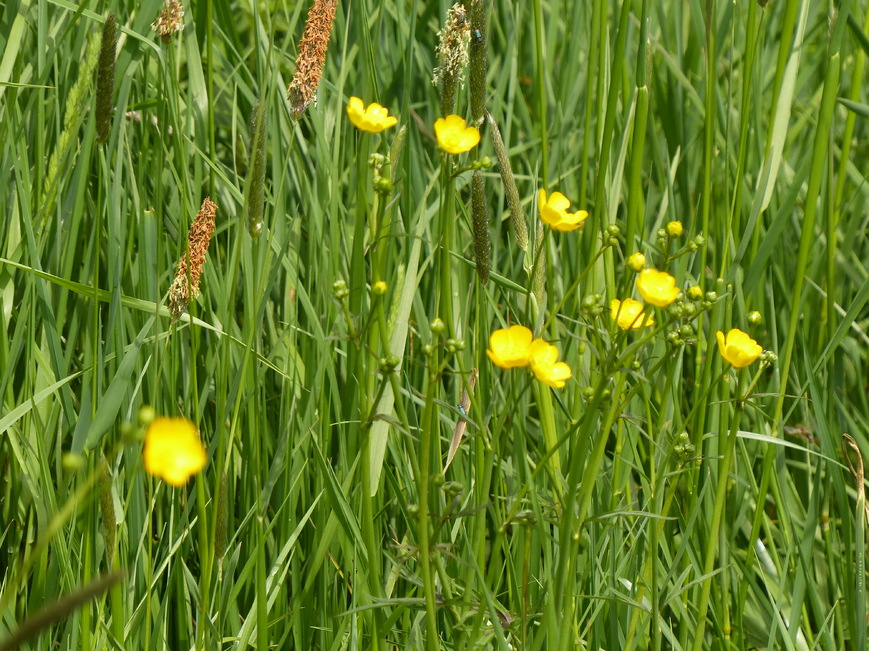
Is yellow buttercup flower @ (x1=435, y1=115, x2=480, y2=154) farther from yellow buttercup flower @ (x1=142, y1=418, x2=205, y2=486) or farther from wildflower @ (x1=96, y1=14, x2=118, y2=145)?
yellow buttercup flower @ (x1=142, y1=418, x2=205, y2=486)

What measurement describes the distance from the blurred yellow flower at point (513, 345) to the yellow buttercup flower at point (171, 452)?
37 cm

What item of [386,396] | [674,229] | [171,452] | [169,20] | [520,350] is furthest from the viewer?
[386,396]

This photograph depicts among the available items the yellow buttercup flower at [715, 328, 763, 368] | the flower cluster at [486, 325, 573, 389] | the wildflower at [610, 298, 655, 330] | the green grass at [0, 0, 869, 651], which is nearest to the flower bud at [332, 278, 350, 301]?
the green grass at [0, 0, 869, 651]

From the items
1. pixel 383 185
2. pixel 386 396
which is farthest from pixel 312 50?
pixel 386 396

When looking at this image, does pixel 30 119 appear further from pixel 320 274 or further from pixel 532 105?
pixel 532 105

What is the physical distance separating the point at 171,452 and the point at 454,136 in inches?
21.0

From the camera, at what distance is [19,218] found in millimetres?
1417

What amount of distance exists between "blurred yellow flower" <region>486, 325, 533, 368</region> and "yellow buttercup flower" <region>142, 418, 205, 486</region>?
0.37 metres

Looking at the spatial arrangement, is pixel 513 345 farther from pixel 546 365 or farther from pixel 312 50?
pixel 312 50

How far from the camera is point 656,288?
2.92ft

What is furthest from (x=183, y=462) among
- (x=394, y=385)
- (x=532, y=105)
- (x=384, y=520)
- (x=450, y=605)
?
(x=532, y=105)

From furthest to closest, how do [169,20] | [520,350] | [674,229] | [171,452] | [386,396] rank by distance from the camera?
[386,396]
[169,20]
[674,229]
[520,350]
[171,452]

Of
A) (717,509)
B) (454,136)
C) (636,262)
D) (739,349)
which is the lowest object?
(717,509)

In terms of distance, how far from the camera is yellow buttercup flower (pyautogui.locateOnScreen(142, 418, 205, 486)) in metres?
0.50
